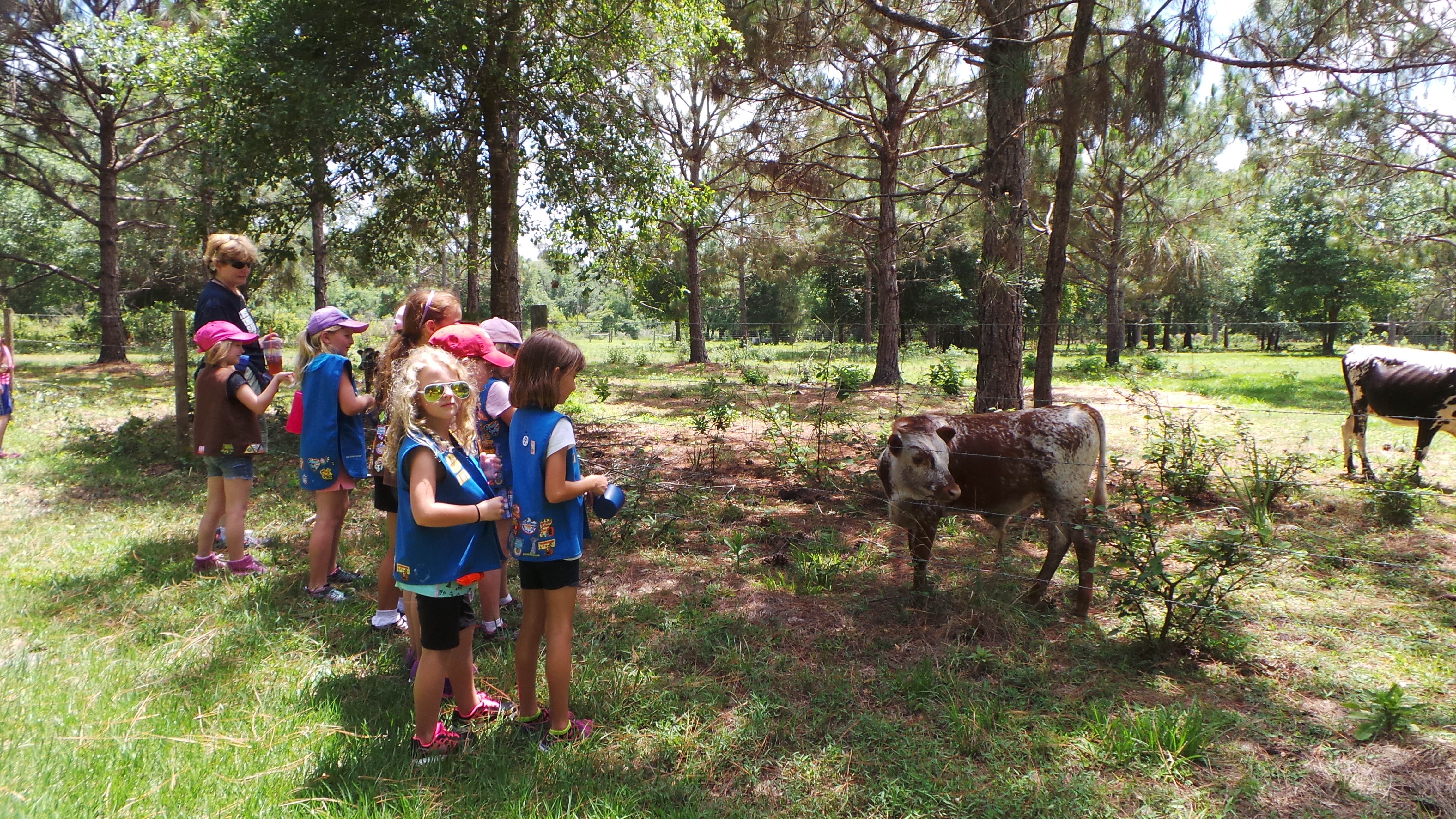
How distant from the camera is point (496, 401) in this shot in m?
3.08

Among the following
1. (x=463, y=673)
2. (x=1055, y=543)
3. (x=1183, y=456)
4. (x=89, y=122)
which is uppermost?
(x=89, y=122)

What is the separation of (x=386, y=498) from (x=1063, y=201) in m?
4.46

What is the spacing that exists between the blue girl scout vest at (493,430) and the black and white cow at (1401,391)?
653 centimetres

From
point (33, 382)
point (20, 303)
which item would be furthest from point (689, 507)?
point (20, 303)

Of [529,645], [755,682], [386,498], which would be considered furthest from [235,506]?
[755,682]

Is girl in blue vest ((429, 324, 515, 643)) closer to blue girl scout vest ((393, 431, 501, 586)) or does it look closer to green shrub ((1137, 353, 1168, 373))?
blue girl scout vest ((393, 431, 501, 586))

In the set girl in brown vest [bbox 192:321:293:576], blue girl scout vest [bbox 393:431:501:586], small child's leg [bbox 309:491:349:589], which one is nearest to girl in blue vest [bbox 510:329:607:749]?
blue girl scout vest [bbox 393:431:501:586]

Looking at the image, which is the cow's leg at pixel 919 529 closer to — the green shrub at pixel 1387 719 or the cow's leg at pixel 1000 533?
the cow's leg at pixel 1000 533

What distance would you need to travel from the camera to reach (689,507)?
584cm

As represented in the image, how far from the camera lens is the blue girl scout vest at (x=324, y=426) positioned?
143 inches

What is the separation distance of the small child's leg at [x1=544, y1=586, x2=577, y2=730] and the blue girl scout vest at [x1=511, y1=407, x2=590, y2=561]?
0.16m

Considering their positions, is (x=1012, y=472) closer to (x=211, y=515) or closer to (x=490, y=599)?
(x=490, y=599)

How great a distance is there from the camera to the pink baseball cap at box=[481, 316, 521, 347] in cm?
345

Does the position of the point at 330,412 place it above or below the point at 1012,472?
above
